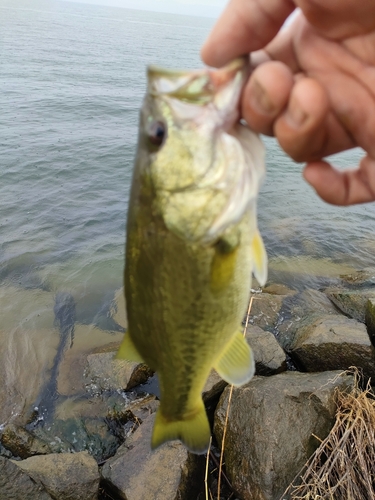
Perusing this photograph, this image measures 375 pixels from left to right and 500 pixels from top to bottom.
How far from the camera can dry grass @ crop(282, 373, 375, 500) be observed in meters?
4.18

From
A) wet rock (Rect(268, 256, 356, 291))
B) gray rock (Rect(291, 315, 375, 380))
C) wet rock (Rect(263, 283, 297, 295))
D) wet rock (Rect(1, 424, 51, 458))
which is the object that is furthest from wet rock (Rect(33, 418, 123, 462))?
wet rock (Rect(268, 256, 356, 291))

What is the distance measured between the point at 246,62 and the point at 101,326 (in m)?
7.00

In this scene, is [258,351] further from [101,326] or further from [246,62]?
[246,62]

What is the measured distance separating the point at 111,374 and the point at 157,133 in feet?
17.8

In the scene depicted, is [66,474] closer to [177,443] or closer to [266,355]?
[177,443]

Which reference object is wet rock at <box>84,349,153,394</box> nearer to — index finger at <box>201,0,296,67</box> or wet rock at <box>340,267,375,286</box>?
index finger at <box>201,0,296,67</box>

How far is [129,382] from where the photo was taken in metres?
6.36

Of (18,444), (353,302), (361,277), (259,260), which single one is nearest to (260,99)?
(259,260)

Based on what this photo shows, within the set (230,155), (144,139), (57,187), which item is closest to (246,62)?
(230,155)

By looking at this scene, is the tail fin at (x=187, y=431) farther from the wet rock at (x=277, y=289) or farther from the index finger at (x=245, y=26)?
the wet rock at (x=277, y=289)

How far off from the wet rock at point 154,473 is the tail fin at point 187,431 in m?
2.44

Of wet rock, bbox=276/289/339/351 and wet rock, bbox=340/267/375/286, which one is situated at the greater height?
wet rock, bbox=276/289/339/351

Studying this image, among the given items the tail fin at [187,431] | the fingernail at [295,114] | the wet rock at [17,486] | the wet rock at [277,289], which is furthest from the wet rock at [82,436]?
the fingernail at [295,114]

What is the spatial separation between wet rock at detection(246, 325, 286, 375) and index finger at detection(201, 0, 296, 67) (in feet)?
Answer: 15.8
